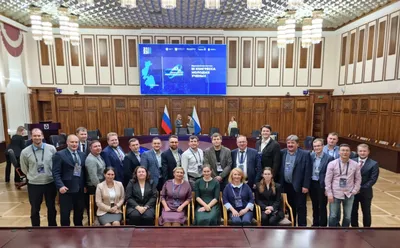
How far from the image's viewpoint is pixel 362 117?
904 centimetres

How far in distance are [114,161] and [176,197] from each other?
116 cm

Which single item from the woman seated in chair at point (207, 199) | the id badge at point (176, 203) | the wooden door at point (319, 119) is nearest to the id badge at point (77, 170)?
the id badge at point (176, 203)

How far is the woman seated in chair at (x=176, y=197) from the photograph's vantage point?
131 inches

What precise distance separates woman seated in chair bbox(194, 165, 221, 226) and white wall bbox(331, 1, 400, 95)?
769 centimetres

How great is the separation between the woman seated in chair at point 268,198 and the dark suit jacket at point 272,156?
0.49m

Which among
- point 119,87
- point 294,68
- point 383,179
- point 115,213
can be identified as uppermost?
point 294,68

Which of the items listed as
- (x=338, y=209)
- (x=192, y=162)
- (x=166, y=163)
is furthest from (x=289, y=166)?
(x=166, y=163)

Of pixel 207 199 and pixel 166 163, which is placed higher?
pixel 166 163

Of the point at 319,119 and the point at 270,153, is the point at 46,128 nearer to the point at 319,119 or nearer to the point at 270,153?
the point at 270,153

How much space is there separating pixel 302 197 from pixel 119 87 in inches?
377

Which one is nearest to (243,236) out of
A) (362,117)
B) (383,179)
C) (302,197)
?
(302,197)

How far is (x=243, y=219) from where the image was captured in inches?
127

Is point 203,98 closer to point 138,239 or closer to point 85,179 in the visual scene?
point 85,179

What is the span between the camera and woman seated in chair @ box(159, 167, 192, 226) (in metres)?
3.33
